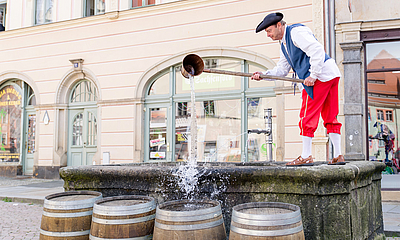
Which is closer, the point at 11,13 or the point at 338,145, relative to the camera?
the point at 338,145

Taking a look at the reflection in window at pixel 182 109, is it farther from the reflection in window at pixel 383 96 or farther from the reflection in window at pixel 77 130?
the reflection in window at pixel 383 96

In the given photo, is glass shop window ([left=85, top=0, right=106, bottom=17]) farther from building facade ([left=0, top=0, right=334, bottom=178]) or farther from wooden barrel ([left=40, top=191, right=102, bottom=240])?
wooden barrel ([left=40, top=191, right=102, bottom=240])

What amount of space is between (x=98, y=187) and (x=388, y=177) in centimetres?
637

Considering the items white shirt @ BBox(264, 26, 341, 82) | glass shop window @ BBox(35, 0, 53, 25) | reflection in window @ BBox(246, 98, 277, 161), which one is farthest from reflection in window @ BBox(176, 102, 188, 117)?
white shirt @ BBox(264, 26, 341, 82)

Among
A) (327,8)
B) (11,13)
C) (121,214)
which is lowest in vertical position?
(121,214)

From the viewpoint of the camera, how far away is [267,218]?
1893mm

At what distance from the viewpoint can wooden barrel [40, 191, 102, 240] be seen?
7.89ft

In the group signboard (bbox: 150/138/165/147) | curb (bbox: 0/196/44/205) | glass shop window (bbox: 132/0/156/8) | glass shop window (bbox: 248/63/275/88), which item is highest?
glass shop window (bbox: 132/0/156/8)

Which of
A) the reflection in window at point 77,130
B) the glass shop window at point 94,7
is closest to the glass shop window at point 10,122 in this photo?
the reflection in window at point 77,130

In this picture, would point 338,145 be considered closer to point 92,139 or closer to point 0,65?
point 92,139

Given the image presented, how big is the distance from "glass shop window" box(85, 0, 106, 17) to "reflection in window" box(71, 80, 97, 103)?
2014 mm

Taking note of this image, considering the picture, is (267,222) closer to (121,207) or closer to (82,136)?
(121,207)

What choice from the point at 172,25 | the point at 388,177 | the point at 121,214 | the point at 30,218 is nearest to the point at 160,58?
the point at 172,25

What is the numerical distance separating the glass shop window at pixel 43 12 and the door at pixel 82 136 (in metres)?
2.98
